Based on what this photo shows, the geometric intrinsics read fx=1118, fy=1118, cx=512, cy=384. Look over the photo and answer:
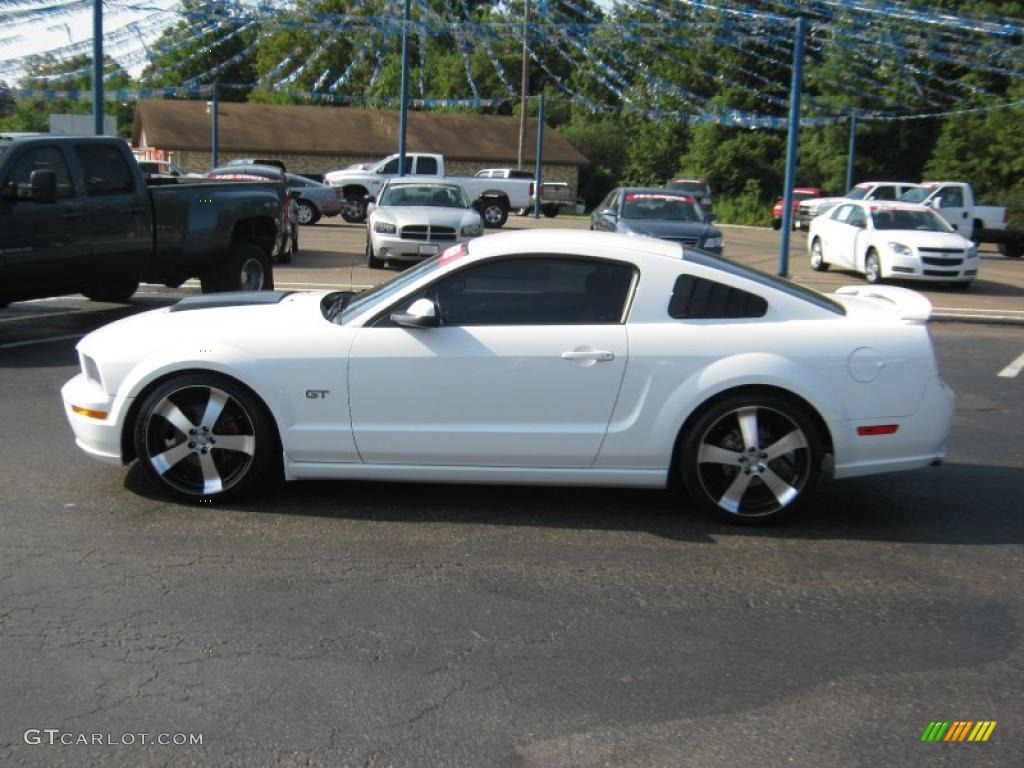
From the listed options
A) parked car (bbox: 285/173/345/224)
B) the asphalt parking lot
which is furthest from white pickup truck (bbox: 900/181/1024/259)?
the asphalt parking lot

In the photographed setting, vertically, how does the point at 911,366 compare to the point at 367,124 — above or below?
below

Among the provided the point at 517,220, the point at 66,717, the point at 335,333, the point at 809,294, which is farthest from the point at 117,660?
the point at 517,220

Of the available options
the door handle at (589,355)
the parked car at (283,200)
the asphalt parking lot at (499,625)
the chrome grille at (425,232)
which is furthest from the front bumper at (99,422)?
the chrome grille at (425,232)

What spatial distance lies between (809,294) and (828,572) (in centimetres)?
164

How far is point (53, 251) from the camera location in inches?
420

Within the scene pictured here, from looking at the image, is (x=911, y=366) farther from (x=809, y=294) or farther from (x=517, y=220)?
(x=517, y=220)

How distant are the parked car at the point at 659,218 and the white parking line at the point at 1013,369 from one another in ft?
21.7

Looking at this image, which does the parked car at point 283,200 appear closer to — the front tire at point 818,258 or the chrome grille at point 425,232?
the chrome grille at point 425,232

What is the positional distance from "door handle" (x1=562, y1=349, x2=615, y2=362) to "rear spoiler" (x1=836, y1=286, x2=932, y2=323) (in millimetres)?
1673

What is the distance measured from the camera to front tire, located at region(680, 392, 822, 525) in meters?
5.63

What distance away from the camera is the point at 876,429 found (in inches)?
225

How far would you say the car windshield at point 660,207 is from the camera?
19.1m

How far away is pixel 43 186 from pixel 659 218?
11089 mm

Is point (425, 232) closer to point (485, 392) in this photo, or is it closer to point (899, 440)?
point (485, 392)
